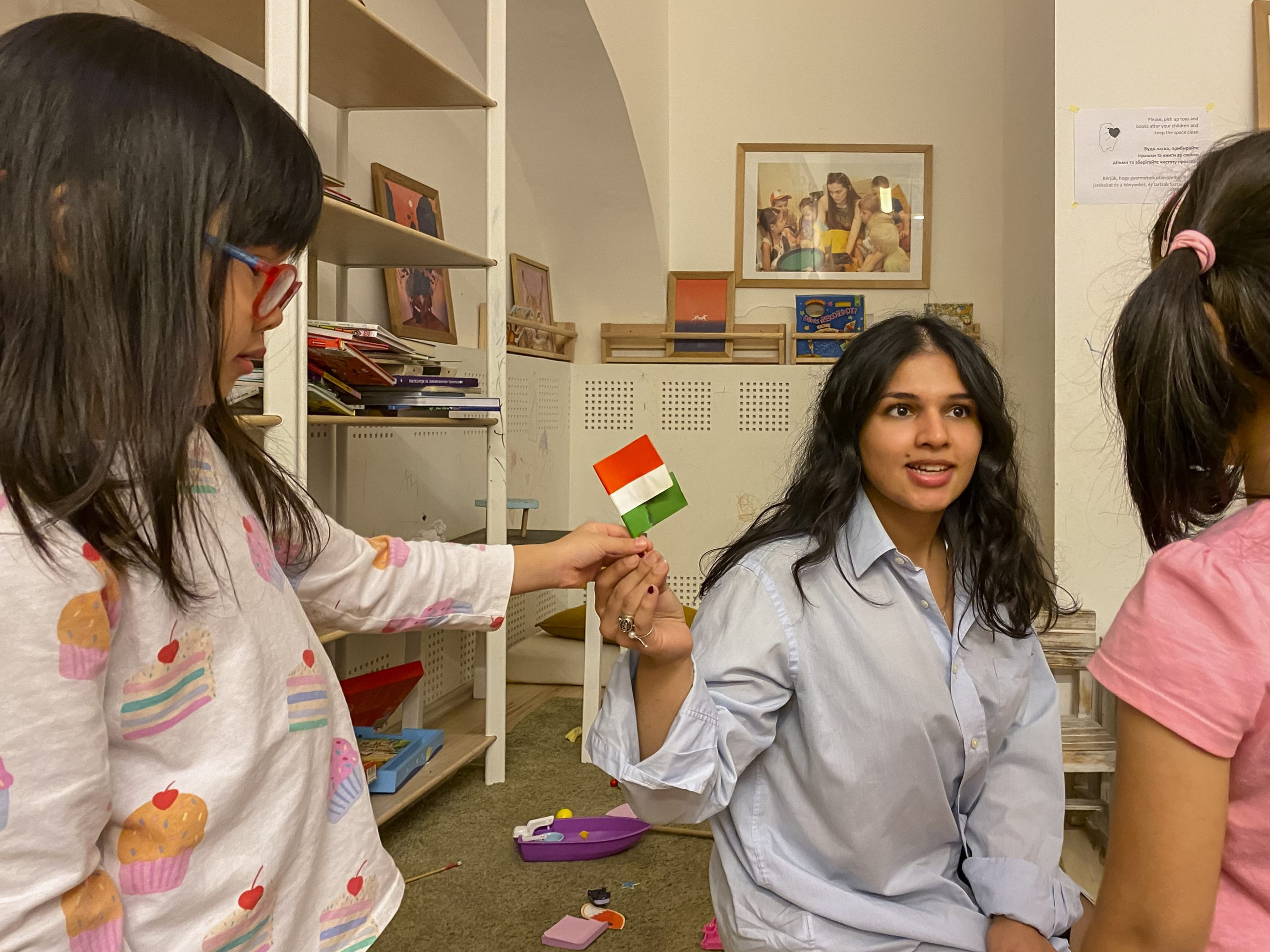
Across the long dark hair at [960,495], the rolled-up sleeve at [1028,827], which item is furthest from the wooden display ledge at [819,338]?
the rolled-up sleeve at [1028,827]

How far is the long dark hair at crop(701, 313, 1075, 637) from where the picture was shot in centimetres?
138

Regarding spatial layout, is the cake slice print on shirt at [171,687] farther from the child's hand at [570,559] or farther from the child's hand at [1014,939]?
the child's hand at [1014,939]

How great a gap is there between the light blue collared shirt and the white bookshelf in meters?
0.94

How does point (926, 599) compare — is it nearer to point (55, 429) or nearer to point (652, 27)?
point (55, 429)

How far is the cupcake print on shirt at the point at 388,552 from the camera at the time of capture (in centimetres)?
121

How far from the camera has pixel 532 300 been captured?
4.26 metres

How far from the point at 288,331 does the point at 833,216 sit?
10.8ft

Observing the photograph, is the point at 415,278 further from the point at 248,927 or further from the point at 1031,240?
the point at 248,927

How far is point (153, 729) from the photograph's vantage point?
795 millimetres

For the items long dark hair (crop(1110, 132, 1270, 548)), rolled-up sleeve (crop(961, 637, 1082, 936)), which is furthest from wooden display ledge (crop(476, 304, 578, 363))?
long dark hair (crop(1110, 132, 1270, 548))

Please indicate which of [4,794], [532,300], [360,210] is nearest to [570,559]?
[4,794]

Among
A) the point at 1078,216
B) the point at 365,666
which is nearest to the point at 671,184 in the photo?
the point at 1078,216

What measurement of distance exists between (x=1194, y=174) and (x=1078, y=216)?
2.03 meters

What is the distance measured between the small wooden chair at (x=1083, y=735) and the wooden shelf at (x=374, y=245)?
173 centimetres
